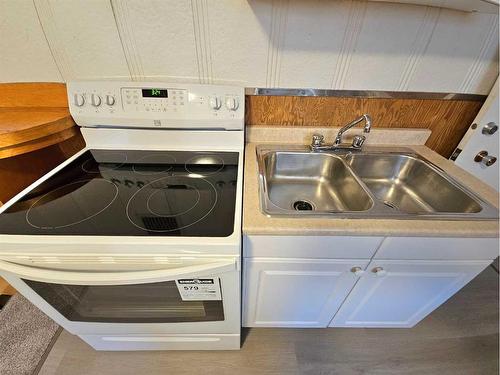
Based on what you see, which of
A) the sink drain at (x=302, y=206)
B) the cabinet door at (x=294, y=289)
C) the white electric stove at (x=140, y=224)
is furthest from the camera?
the sink drain at (x=302, y=206)

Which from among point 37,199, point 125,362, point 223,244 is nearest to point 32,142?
point 37,199

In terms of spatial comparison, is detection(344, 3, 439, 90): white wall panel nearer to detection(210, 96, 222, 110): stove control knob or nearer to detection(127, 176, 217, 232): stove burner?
detection(210, 96, 222, 110): stove control knob

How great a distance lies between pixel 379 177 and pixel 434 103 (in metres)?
0.48

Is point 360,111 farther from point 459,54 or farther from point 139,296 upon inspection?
point 139,296

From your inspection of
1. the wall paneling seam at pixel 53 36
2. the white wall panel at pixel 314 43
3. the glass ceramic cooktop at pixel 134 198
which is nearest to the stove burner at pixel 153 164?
the glass ceramic cooktop at pixel 134 198

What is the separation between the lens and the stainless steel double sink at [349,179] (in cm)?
97

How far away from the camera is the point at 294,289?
2.83ft

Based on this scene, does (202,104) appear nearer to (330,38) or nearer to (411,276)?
(330,38)

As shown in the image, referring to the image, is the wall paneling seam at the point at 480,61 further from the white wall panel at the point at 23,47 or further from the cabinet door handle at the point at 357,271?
the white wall panel at the point at 23,47

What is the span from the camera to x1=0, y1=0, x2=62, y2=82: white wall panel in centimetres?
85

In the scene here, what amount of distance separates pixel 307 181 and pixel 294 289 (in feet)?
1.82

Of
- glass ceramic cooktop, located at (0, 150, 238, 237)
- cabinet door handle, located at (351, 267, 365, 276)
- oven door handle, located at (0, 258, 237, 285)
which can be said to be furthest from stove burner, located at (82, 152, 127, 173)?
cabinet door handle, located at (351, 267, 365, 276)

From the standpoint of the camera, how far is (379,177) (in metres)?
1.16

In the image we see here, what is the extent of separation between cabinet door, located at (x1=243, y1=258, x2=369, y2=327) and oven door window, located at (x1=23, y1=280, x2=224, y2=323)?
0.58ft
